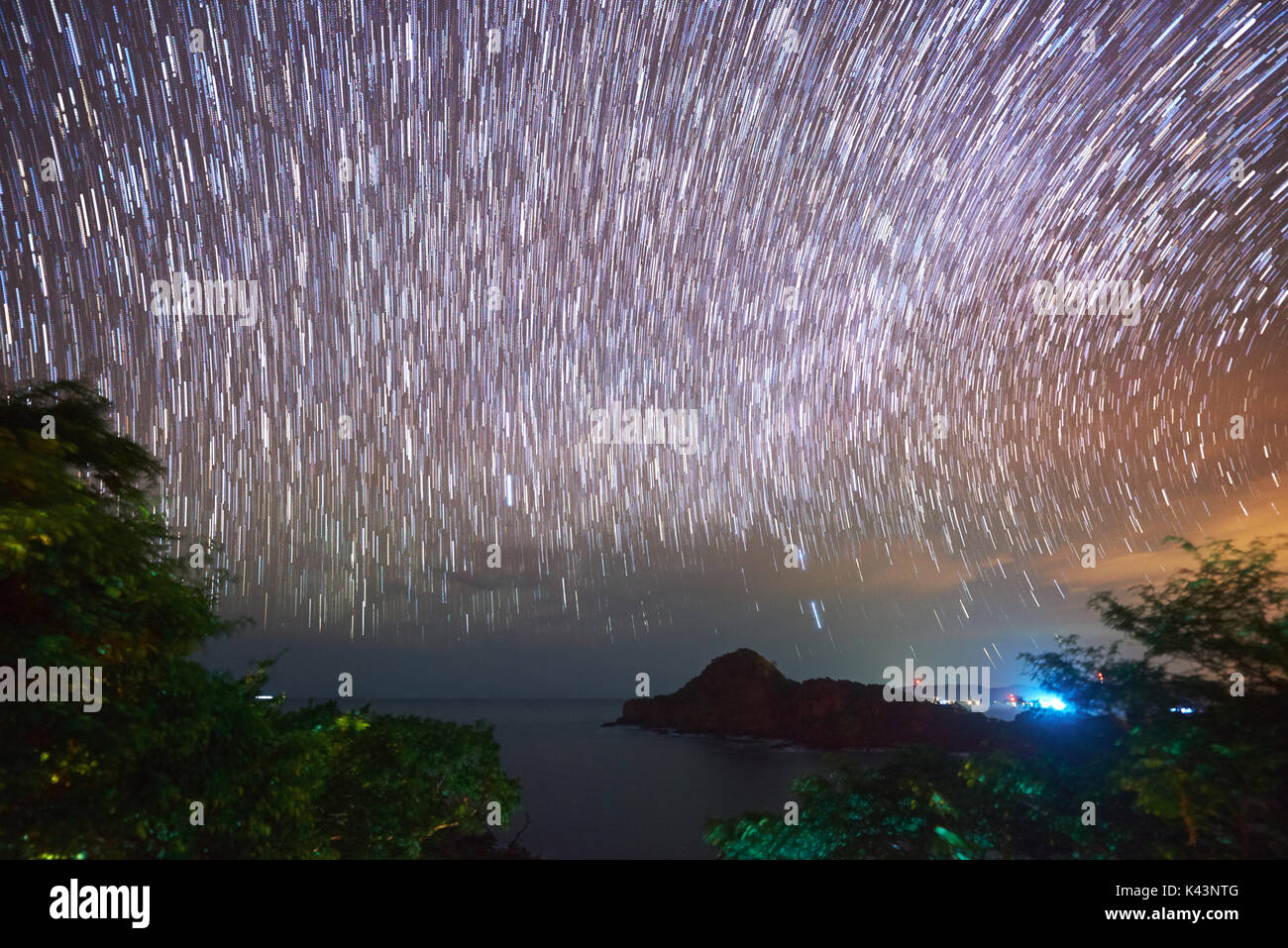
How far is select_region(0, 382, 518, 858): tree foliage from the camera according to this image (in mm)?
7312

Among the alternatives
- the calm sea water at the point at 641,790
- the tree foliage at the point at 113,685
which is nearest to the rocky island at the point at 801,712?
the calm sea water at the point at 641,790

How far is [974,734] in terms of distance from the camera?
121 m

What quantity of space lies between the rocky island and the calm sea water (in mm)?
9198

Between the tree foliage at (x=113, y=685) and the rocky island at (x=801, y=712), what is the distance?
116 meters

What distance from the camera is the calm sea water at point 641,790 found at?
2643 inches

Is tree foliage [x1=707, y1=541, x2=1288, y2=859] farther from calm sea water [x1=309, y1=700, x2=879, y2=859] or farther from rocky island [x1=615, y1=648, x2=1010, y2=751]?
rocky island [x1=615, y1=648, x2=1010, y2=751]

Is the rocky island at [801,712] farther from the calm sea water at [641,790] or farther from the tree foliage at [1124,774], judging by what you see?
the tree foliage at [1124,774]

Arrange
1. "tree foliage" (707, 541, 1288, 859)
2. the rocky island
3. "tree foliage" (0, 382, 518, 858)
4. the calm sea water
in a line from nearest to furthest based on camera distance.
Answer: "tree foliage" (0, 382, 518, 858) → "tree foliage" (707, 541, 1288, 859) → the calm sea water → the rocky island

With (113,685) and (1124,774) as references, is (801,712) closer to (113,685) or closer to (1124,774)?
(1124,774)

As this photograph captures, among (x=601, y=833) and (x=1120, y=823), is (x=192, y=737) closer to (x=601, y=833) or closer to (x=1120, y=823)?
(x=1120, y=823)

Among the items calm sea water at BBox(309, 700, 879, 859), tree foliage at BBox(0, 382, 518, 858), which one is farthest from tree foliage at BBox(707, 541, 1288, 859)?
calm sea water at BBox(309, 700, 879, 859)

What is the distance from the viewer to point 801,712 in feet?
475

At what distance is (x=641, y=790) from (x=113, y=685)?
96043 mm

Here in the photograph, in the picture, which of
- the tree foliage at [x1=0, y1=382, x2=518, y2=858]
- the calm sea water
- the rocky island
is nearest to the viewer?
the tree foliage at [x1=0, y1=382, x2=518, y2=858]
